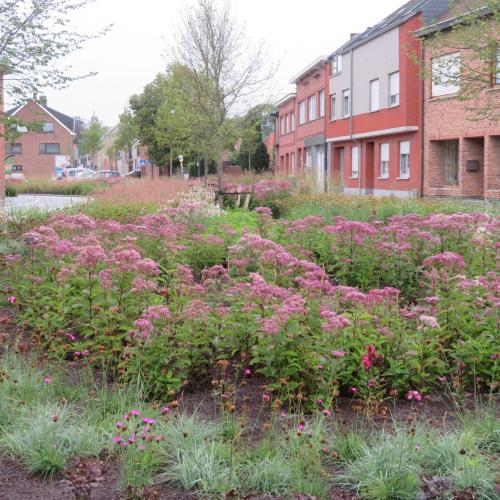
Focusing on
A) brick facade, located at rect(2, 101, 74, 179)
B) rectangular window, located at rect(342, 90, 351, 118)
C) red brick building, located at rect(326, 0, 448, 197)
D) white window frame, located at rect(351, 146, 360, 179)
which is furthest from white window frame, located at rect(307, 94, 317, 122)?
brick facade, located at rect(2, 101, 74, 179)

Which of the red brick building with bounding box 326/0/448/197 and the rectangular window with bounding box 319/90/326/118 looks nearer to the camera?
the red brick building with bounding box 326/0/448/197

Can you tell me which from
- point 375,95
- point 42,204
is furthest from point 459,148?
point 42,204

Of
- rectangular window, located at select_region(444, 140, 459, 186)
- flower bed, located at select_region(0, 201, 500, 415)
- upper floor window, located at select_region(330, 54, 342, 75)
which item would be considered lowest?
flower bed, located at select_region(0, 201, 500, 415)

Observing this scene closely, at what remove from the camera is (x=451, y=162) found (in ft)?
98.7

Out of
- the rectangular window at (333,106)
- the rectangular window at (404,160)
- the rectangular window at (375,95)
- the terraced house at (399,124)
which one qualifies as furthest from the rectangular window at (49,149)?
the rectangular window at (404,160)

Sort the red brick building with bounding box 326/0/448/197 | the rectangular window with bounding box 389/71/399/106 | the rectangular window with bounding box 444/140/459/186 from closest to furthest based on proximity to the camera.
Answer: the rectangular window with bounding box 444/140/459/186, the red brick building with bounding box 326/0/448/197, the rectangular window with bounding box 389/71/399/106

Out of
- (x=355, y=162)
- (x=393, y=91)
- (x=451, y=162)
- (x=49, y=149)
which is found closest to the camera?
(x=451, y=162)

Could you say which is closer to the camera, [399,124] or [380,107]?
[399,124]

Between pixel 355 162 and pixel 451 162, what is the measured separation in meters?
10.0

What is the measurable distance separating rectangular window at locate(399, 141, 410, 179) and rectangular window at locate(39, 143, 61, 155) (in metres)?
64.4

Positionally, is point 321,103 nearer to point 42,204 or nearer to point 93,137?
point 42,204

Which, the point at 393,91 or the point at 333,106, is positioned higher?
the point at 333,106

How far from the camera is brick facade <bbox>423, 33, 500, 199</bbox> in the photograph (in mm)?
26344

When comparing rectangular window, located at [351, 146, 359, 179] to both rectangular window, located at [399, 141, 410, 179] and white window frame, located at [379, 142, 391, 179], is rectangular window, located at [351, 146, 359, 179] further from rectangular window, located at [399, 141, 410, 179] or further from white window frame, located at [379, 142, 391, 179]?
rectangular window, located at [399, 141, 410, 179]
